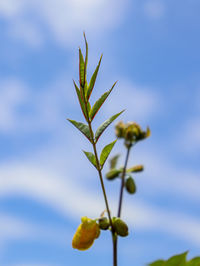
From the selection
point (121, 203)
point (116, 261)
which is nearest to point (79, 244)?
point (121, 203)

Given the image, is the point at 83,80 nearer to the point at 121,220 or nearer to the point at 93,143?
Result: the point at 93,143

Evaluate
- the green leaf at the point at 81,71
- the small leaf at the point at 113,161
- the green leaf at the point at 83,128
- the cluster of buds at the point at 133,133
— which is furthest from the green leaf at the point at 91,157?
the small leaf at the point at 113,161

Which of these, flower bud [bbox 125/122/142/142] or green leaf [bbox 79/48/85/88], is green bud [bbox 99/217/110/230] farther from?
flower bud [bbox 125/122/142/142]

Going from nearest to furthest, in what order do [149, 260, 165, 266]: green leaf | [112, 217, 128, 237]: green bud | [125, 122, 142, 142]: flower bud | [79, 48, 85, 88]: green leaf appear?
1. [149, 260, 165, 266]: green leaf
2. [79, 48, 85, 88]: green leaf
3. [112, 217, 128, 237]: green bud
4. [125, 122, 142, 142]: flower bud

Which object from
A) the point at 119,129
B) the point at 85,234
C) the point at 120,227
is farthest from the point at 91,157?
the point at 119,129

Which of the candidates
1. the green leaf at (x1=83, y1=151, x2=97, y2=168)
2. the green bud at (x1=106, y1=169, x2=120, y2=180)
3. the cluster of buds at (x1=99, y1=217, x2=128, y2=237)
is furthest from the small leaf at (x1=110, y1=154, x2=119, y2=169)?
the green leaf at (x1=83, y1=151, x2=97, y2=168)

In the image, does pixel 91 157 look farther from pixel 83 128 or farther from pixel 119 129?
pixel 119 129
